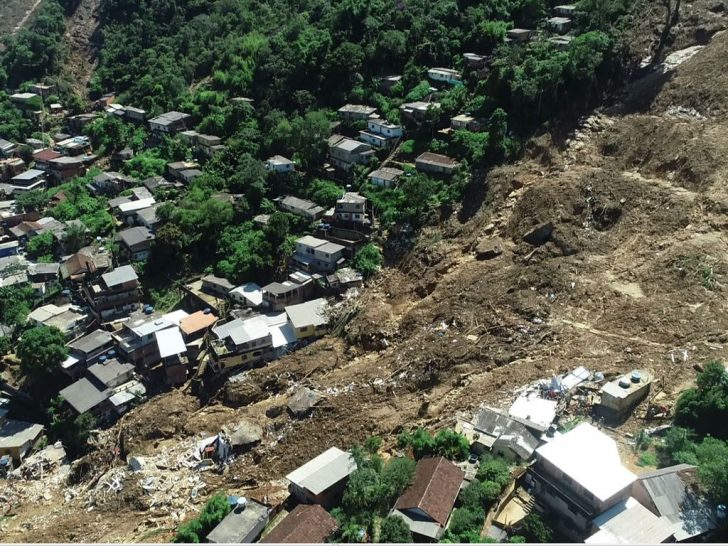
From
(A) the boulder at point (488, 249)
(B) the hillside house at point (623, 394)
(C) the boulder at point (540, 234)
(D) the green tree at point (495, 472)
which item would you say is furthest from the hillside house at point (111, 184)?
(B) the hillside house at point (623, 394)

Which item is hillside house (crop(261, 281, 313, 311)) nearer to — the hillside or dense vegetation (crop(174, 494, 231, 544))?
the hillside

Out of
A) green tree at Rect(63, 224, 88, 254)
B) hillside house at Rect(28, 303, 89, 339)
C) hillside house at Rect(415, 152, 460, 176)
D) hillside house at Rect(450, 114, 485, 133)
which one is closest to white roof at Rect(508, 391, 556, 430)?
hillside house at Rect(415, 152, 460, 176)

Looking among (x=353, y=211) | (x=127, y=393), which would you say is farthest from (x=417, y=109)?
(x=127, y=393)

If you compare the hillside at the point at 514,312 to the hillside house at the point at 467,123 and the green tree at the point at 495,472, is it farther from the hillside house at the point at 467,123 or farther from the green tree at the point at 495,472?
the hillside house at the point at 467,123

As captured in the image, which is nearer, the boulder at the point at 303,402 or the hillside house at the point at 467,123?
the boulder at the point at 303,402

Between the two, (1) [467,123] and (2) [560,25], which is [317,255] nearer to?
(1) [467,123]
